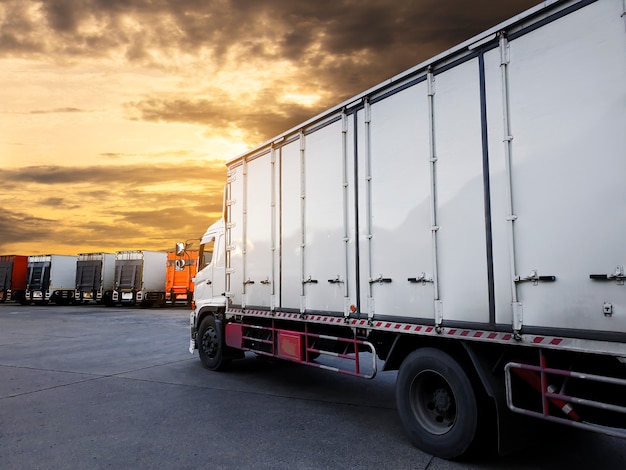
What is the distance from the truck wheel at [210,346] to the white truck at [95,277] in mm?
27170

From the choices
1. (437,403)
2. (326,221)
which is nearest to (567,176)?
(437,403)

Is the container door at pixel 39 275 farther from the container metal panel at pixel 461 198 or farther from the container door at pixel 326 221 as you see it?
the container metal panel at pixel 461 198

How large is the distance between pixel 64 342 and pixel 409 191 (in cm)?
1255

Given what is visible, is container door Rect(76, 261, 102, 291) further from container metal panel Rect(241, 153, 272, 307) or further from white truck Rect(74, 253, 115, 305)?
container metal panel Rect(241, 153, 272, 307)

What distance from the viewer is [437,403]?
501cm

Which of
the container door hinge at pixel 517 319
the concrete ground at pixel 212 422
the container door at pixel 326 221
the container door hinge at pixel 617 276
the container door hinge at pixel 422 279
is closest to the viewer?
the container door hinge at pixel 617 276

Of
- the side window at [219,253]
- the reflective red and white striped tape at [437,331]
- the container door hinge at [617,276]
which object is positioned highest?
the side window at [219,253]

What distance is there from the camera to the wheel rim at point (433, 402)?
493cm

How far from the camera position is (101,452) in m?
5.07

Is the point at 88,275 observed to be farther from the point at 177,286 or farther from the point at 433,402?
A: the point at 433,402

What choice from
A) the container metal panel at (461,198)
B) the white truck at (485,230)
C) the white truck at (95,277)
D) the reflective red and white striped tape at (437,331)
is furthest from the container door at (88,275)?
the container metal panel at (461,198)

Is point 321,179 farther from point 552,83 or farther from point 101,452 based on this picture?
point 101,452

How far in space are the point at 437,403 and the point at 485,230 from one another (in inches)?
73.5

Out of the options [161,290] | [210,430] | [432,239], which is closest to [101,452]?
[210,430]
